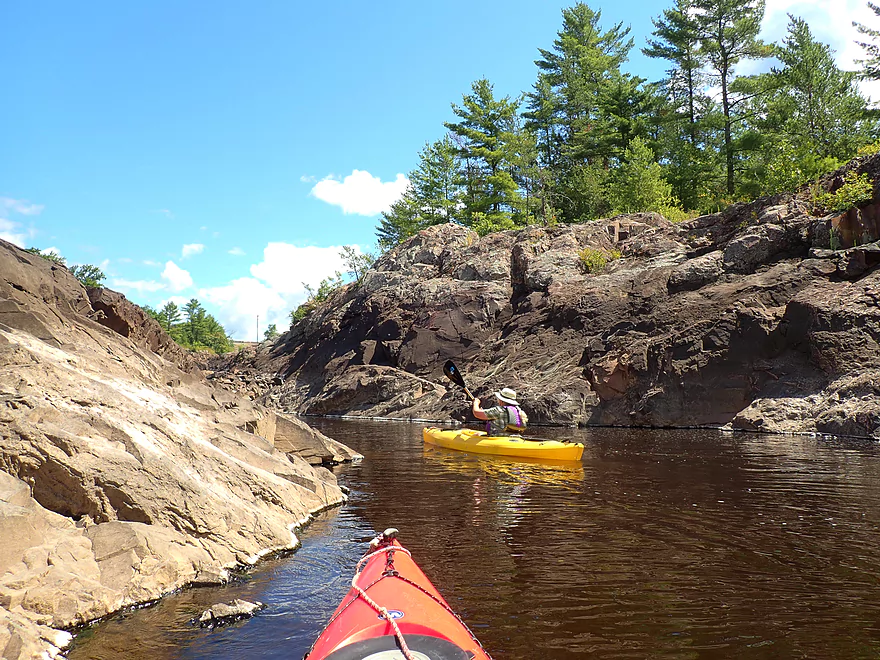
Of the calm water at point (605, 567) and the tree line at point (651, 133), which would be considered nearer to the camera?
the calm water at point (605, 567)

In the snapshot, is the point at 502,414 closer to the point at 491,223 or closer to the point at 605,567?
the point at 605,567

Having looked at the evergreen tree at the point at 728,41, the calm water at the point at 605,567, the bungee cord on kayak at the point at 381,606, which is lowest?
the calm water at the point at 605,567

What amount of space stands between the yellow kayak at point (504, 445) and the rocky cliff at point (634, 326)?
6.78 m

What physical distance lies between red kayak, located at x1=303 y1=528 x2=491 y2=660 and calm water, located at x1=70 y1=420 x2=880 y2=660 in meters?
0.88

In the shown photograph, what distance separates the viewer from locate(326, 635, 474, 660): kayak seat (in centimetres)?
348

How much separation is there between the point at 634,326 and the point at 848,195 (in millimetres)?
8331

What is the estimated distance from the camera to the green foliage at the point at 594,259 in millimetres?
29672

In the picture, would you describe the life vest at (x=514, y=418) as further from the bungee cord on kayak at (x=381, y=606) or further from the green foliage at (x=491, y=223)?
the green foliage at (x=491, y=223)

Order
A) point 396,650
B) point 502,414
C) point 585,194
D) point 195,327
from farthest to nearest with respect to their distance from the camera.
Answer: point 195,327, point 585,194, point 502,414, point 396,650

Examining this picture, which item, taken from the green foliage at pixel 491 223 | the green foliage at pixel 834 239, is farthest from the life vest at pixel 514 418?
the green foliage at pixel 491 223

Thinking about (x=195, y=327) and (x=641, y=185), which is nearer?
(x=641, y=185)

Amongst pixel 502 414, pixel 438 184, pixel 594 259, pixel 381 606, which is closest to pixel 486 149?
pixel 438 184

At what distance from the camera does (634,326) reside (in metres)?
24.4

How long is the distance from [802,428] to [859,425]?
5.47ft
